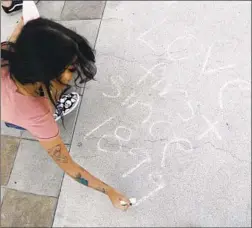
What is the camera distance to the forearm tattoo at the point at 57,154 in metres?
1.66

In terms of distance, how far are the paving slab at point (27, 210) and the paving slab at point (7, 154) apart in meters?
0.15

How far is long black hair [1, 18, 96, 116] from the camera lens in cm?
125

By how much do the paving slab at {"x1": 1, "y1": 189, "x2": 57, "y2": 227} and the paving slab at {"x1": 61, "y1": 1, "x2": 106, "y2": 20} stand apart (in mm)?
1410

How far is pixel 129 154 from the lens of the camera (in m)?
2.17

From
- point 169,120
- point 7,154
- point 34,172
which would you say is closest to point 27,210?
point 34,172

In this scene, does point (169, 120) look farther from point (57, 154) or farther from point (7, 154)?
point (7, 154)

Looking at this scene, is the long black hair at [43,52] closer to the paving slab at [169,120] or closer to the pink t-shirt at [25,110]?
the pink t-shirt at [25,110]

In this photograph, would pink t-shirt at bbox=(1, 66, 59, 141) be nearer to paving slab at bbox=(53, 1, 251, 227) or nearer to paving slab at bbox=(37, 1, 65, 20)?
paving slab at bbox=(53, 1, 251, 227)

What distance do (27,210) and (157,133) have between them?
0.90 metres

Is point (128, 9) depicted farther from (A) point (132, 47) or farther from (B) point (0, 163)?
(B) point (0, 163)

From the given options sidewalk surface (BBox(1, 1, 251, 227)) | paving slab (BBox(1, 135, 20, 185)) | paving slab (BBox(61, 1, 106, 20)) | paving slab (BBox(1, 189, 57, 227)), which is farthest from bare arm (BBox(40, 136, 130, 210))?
paving slab (BBox(61, 1, 106, 20))

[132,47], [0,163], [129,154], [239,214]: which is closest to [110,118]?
[129,154]

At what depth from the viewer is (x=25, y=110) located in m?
1.49

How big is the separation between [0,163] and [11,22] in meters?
1.25
